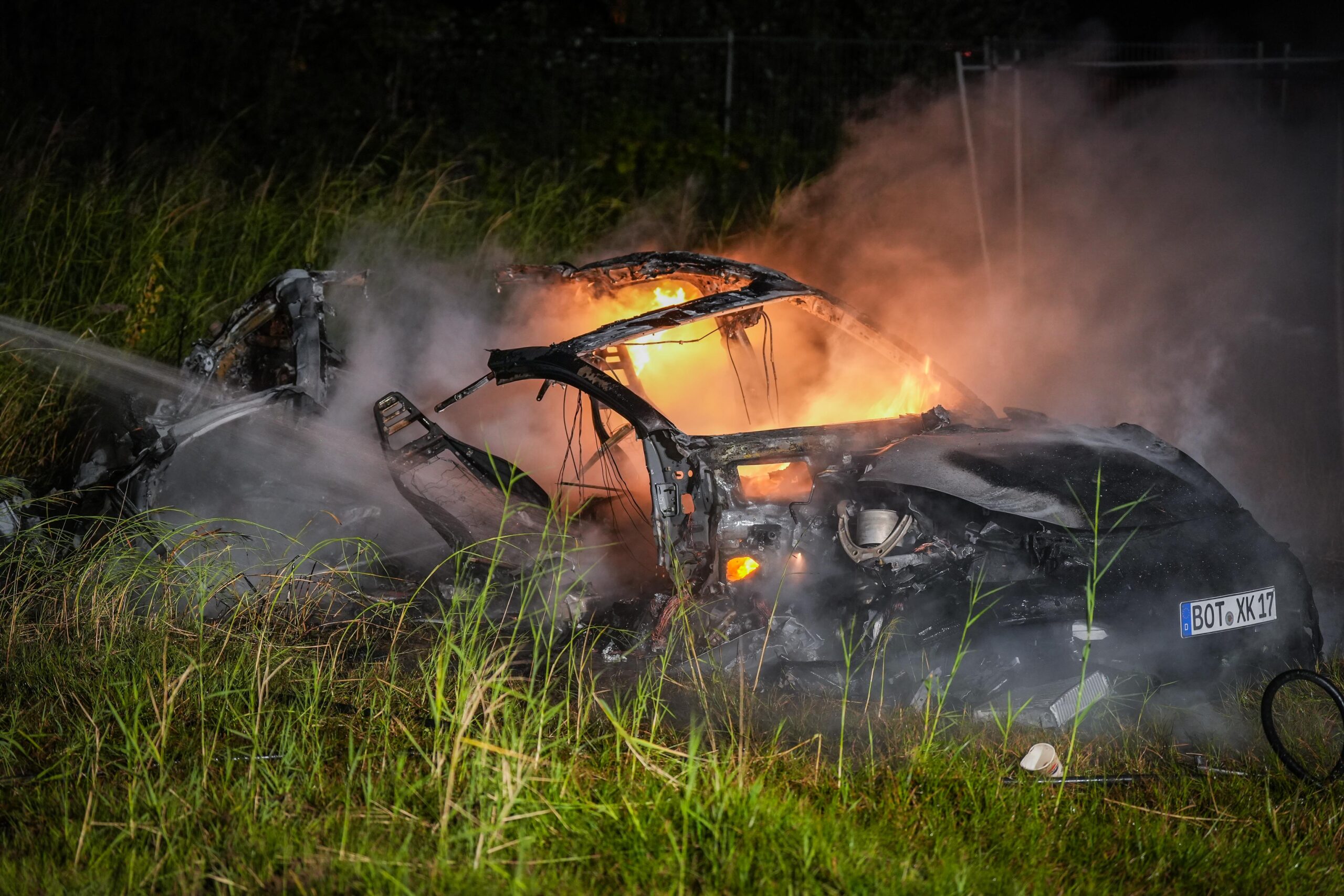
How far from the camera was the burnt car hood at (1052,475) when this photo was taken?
13.1 feet

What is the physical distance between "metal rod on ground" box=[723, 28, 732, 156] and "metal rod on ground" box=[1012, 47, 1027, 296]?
13.6ft

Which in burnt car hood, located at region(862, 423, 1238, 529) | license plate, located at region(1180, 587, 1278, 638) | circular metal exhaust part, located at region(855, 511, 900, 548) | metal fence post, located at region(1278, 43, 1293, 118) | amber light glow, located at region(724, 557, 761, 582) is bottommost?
license plate, located at region(1180, 587, 1278, 638)

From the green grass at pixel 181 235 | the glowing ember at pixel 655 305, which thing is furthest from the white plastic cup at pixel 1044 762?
the green grass at pixel 181 235

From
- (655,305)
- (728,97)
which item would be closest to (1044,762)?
(655,305)

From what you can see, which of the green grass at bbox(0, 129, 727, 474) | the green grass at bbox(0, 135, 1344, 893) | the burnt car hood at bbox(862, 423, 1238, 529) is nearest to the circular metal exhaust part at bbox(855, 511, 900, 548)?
the burnt car hood at bbox(862, 423, 1238, 529)

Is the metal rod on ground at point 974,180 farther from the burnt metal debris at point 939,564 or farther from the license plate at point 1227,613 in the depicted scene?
the license plate at point 1227,613

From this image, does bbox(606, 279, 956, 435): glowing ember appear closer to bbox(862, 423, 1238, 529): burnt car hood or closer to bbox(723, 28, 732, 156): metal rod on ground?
bbox(862, 423, 1238, 529): burnt car hood

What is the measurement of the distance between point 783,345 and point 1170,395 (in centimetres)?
300

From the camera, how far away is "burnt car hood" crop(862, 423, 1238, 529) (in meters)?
3.99

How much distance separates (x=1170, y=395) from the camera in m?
7.60

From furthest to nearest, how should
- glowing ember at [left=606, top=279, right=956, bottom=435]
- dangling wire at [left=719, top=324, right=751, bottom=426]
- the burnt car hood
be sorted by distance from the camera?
dangling wire at [left=719, top=324, right=751, bottom=426] → glowing ember at [left=606, top=279, right=956, bottom=435] → the burnt car hood

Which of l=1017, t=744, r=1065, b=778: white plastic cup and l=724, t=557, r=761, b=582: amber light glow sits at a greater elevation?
l=724, t=557, r=761, b=582: amber light glow

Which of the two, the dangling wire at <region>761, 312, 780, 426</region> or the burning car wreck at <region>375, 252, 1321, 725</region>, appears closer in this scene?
the burning car wreck at <region>375, 252, 1321, 725</region>

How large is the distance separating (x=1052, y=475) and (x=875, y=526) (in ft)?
2.28
